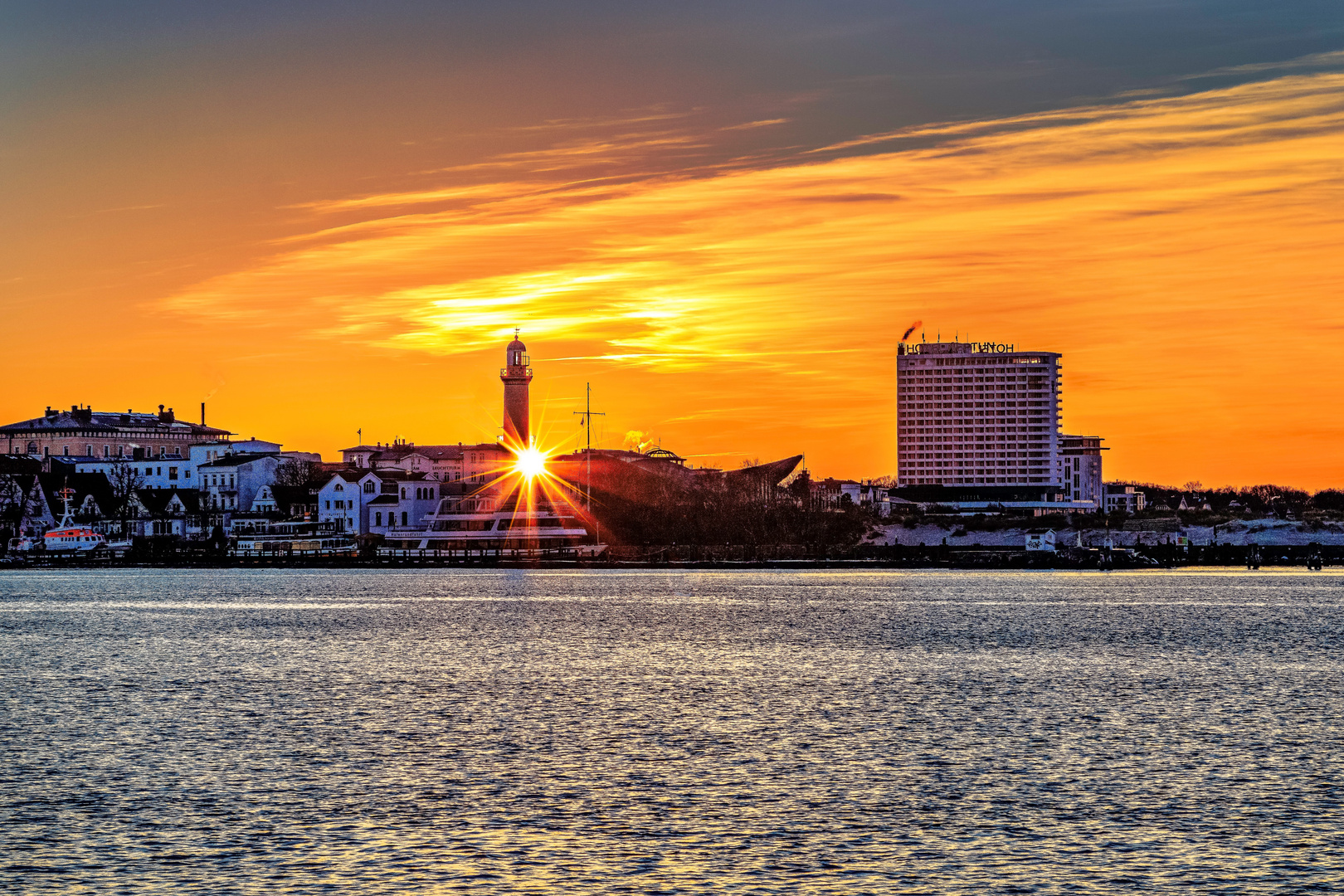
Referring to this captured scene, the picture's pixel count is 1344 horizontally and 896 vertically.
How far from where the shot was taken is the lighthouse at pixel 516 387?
632 ft

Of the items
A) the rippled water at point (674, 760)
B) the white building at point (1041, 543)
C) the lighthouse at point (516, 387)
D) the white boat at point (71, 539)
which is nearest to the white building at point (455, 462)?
the lighthouse at point (516, 387)

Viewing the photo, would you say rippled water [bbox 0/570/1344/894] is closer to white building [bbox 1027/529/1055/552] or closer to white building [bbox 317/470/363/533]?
white building [bbox 317/470/363/533]

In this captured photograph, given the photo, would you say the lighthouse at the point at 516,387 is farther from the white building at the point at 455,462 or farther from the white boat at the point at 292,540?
the white boat at the point at 292,540

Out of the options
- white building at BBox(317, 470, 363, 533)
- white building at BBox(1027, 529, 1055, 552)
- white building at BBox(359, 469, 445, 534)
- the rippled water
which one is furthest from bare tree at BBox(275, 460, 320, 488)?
the rippled water

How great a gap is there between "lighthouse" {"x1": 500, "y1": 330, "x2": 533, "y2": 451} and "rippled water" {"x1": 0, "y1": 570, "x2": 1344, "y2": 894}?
119m

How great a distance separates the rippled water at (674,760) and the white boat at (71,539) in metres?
111

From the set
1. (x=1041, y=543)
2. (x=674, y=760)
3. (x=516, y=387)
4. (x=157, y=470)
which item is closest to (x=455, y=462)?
(x=516, y=387)

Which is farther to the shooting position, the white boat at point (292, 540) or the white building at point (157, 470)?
the white building at point (157, 470)

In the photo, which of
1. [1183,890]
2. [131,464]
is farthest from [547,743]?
[131,464]

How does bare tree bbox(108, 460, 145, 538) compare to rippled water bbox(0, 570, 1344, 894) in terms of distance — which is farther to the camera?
bare tree bbox(108, 460, 145, 538)

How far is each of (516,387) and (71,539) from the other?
186 ft

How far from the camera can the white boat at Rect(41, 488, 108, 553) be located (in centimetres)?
17600

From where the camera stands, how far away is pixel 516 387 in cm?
19362

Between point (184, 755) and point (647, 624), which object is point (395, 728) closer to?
point (184, 755)
